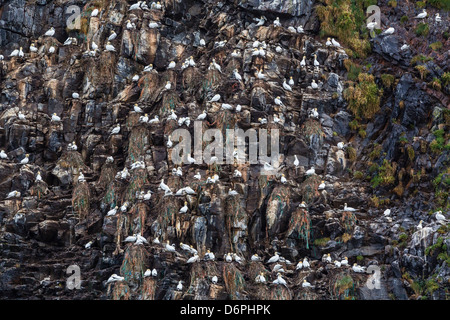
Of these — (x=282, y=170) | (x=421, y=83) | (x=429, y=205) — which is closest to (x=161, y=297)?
(x=282, y=170)

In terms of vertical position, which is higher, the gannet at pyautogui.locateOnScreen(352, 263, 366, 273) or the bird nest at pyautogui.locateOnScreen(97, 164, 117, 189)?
the bird nest at pyautogui.locateOnScreen(97, 164, 117, 189)

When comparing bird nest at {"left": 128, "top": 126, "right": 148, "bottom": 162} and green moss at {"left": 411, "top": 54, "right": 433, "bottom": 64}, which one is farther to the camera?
green moss at {"left": 411, "top": 54, "right": 433, "bottom": 64}

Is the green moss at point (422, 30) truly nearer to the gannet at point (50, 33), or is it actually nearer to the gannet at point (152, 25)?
the gannet at point (152, 25)

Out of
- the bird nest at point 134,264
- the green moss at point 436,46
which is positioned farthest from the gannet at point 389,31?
the bird nest at point 134,264

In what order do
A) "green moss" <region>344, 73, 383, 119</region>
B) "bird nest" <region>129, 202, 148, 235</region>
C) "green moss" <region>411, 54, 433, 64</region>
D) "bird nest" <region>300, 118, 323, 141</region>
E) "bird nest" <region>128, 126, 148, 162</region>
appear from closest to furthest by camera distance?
"bird nest" <region>129, 202, 148, 235</region> → "bird nest" <region>128, 126, 148, 162</region> → "bird nest" <region>300, 118, 323, 141</region> → "green moss" <region>344, 73, 383, 119</region> → "green moss" <region>411, 54, 433, 64</region>

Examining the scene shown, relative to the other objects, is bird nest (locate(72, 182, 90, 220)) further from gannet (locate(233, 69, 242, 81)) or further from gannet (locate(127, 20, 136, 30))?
gannet (locate(127, 20, 136, 30))

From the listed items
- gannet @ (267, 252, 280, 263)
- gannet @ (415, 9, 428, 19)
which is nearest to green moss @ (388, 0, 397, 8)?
gannet @ (415, 9, 428, 19)
